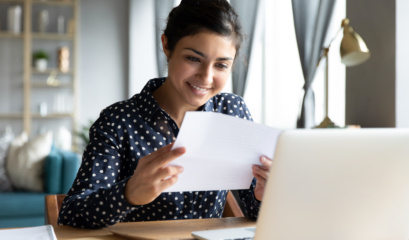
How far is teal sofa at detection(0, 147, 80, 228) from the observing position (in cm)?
371

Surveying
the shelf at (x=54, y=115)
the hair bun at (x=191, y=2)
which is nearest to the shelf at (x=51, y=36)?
the shelf at (x=54, y=115)

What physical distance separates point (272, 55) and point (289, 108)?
426 millimetres

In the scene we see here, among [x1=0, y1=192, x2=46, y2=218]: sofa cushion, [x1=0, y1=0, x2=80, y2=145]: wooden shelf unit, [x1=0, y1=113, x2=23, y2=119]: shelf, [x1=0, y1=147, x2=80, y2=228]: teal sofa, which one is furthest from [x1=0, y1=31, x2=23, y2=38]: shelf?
[x1=0, y1=192, x2=46, y2=218]: sofa cushion

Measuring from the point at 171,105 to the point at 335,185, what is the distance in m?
0.82

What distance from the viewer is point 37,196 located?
3.78 m

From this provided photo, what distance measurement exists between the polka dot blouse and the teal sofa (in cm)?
241

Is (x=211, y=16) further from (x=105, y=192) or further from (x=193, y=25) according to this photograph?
(x=105, y=192)

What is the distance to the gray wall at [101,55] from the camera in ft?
20.6

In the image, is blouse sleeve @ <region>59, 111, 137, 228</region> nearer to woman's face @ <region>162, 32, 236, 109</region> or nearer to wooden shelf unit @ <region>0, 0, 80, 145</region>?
woman's face @ <region>162, 32, 236, 109</region>

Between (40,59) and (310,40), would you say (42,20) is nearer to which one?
(40,59)

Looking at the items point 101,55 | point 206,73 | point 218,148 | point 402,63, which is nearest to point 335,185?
point 218,148

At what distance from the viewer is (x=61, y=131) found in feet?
19.7

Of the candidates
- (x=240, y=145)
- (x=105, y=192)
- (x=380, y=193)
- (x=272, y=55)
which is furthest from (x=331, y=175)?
(x=272, y=55)

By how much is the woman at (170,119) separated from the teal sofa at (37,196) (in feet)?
7.92
